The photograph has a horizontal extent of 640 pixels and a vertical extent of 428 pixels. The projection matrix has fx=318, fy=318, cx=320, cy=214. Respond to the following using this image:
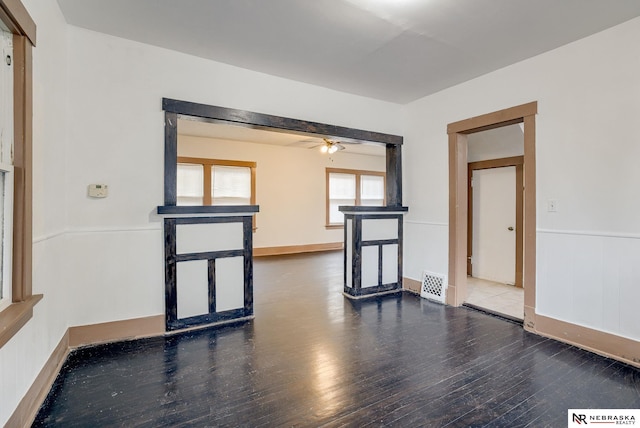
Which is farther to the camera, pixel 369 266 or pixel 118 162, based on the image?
pixel 369 266

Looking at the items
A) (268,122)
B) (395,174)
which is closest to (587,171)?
(395,174)

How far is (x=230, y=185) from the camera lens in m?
7.33

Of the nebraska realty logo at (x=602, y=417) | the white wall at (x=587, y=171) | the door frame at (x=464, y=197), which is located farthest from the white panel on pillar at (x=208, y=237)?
the white wall at (x=587, y=171)

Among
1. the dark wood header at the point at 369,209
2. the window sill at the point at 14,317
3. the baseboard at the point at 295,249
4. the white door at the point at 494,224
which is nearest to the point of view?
the window sill at the point at 14,317

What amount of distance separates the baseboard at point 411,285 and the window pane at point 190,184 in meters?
4.71

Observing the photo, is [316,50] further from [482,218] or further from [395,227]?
[482,218]

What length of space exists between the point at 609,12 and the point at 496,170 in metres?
2.99

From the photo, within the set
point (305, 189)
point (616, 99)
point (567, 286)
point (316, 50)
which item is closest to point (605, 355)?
point (567, 286)

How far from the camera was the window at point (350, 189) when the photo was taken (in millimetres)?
8781

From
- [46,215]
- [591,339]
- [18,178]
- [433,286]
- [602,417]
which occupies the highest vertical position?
[18,178]

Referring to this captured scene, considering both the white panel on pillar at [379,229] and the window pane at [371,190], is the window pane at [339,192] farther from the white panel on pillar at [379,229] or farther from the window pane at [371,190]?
the white panel on pillar at [379,229]

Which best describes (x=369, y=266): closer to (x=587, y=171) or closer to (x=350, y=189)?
(x=587, y=171)

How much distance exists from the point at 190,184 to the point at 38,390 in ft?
17.7

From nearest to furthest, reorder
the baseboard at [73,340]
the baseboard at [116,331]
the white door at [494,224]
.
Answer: the baseboard at [73,340] < the baseboard at [116,331] < the white door at [494,224]
